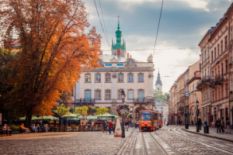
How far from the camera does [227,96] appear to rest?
5088 cm

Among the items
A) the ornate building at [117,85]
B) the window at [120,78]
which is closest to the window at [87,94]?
the ornate building at [117,85]

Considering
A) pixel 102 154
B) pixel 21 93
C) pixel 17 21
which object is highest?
pixel 17 21

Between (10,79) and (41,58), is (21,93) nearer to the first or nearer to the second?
(10,79)

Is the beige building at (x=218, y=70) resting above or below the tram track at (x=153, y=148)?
above

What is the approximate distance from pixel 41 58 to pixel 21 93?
13.5 feet

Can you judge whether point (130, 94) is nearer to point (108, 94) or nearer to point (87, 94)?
point (108, 94)

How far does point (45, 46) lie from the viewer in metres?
A: 37.8

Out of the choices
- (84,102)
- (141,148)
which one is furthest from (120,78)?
(141,148)

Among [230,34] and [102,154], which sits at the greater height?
[230,34]

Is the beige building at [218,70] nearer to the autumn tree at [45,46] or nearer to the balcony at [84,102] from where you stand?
the autumn tree at [45,46]

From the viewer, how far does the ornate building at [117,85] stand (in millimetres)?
88625

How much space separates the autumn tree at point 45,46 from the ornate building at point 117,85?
154ft

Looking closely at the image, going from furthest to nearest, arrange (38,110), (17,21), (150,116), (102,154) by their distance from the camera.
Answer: (150,116) → (38,110) → (17,21) → (102,154)

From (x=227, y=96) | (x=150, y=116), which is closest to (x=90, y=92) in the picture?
(x=150, y=116)
